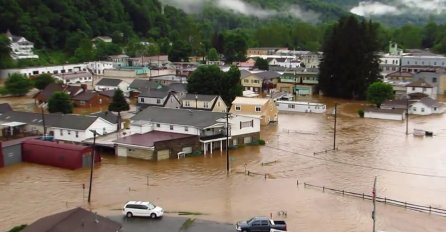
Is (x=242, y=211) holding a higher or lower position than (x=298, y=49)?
lower

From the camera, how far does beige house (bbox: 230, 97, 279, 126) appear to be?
89.6 feet

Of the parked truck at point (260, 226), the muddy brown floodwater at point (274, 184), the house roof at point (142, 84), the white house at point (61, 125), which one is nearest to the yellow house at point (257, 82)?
the house roof at point (142, 84)

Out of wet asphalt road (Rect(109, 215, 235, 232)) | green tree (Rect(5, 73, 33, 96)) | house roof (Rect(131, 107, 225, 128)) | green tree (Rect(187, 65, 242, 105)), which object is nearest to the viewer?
wet asphalt road (Rect(109, 215, 235, 232))

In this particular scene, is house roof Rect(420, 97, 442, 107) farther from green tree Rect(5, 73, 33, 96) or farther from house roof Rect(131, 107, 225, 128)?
green tree Rect(5, 73, 33, 96)

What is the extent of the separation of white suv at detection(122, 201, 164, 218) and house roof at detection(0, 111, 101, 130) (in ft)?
29.2

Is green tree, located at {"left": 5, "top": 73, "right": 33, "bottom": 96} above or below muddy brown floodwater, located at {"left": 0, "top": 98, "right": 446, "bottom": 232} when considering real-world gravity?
above

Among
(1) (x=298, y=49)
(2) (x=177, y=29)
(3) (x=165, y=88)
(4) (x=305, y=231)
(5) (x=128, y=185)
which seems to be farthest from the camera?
(2) (x=177, y=29)

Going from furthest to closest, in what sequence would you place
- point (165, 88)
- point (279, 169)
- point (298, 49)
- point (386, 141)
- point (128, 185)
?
point (298, 49) < point (165, 88) < point (386, 141) < point (279, 169) < point (128, 185)

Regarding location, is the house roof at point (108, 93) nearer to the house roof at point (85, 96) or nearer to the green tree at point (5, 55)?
the house roof at point (85, 96)

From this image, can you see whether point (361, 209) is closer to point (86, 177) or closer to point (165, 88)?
point (86, 177)

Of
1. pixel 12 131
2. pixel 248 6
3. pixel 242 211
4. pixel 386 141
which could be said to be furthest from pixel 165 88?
pixel 248 6

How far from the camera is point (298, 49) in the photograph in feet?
244

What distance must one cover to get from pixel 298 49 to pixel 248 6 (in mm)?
62081

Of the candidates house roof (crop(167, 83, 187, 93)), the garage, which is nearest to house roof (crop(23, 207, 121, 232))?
the garage
